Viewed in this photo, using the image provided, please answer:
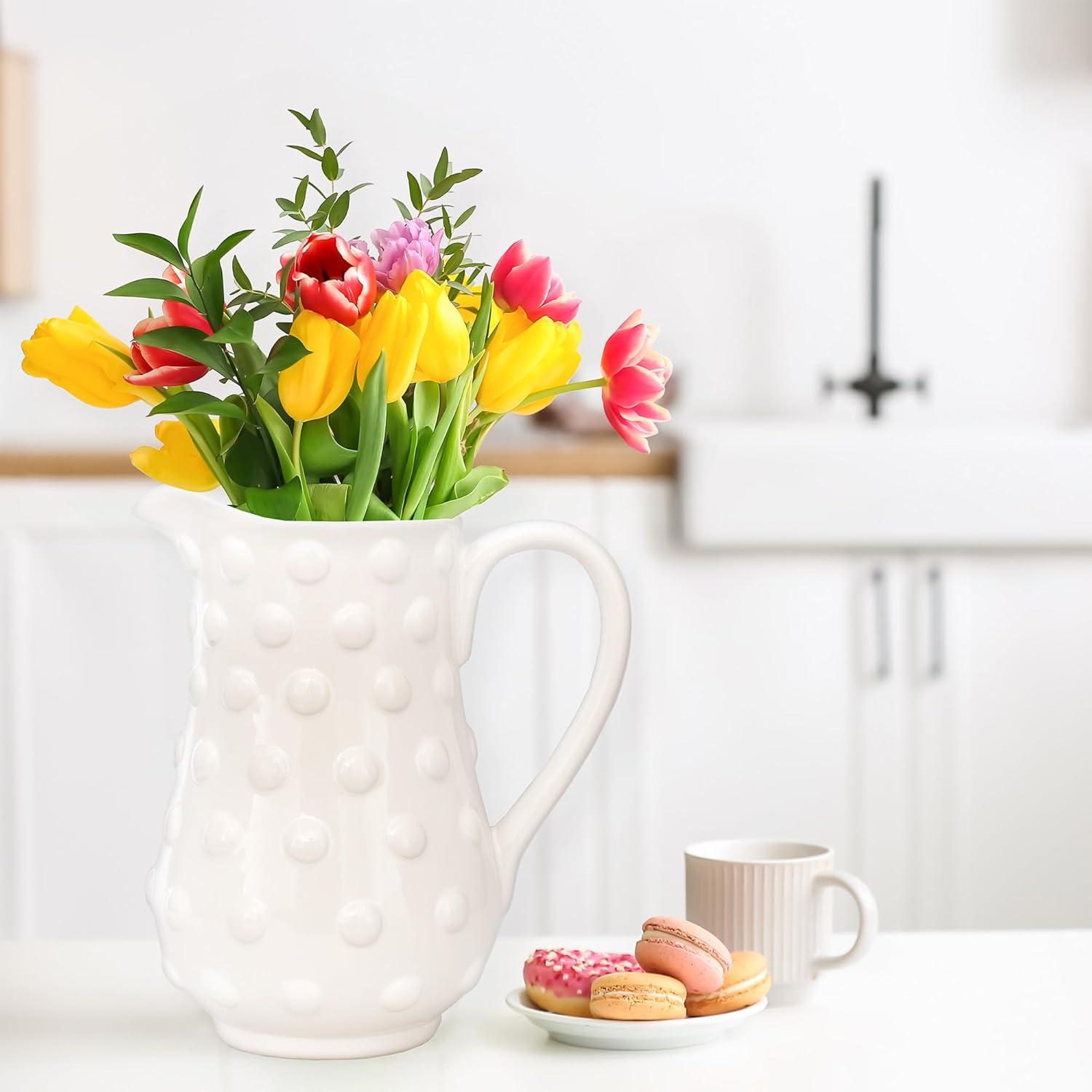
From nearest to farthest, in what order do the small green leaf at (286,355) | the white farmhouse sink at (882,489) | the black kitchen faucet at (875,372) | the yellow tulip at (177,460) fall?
the small green leaf at (286,355) → the yellow tulip at (177,460) → the white farmhouse sink at (882,489) → the black kitchen faucet at (875,372)

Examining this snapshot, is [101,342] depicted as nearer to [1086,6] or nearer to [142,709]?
[142,709]

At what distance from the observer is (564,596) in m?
1.88

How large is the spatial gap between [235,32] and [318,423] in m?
2.03

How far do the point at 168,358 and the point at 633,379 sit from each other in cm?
19

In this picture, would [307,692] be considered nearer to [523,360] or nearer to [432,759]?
[432,759]

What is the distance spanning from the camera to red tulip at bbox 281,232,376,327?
0.51m

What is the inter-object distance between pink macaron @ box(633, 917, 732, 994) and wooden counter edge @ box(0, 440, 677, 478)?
1.26m

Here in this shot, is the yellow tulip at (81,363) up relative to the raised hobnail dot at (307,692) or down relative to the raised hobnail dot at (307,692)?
up

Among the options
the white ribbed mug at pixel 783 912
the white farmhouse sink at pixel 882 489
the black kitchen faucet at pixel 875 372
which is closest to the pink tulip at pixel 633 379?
the white ribbed mug at pixel 783 912

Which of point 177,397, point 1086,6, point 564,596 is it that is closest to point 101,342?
point 177,397

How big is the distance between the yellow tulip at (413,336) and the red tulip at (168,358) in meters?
0.06

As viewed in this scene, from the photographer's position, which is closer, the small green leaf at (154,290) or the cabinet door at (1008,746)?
the small green leaf at (154,290)

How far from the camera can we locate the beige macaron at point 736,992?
574 millimetres

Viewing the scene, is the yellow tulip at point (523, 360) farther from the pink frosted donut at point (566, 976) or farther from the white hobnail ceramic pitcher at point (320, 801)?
the pink frosted donut at point (566, 976)
